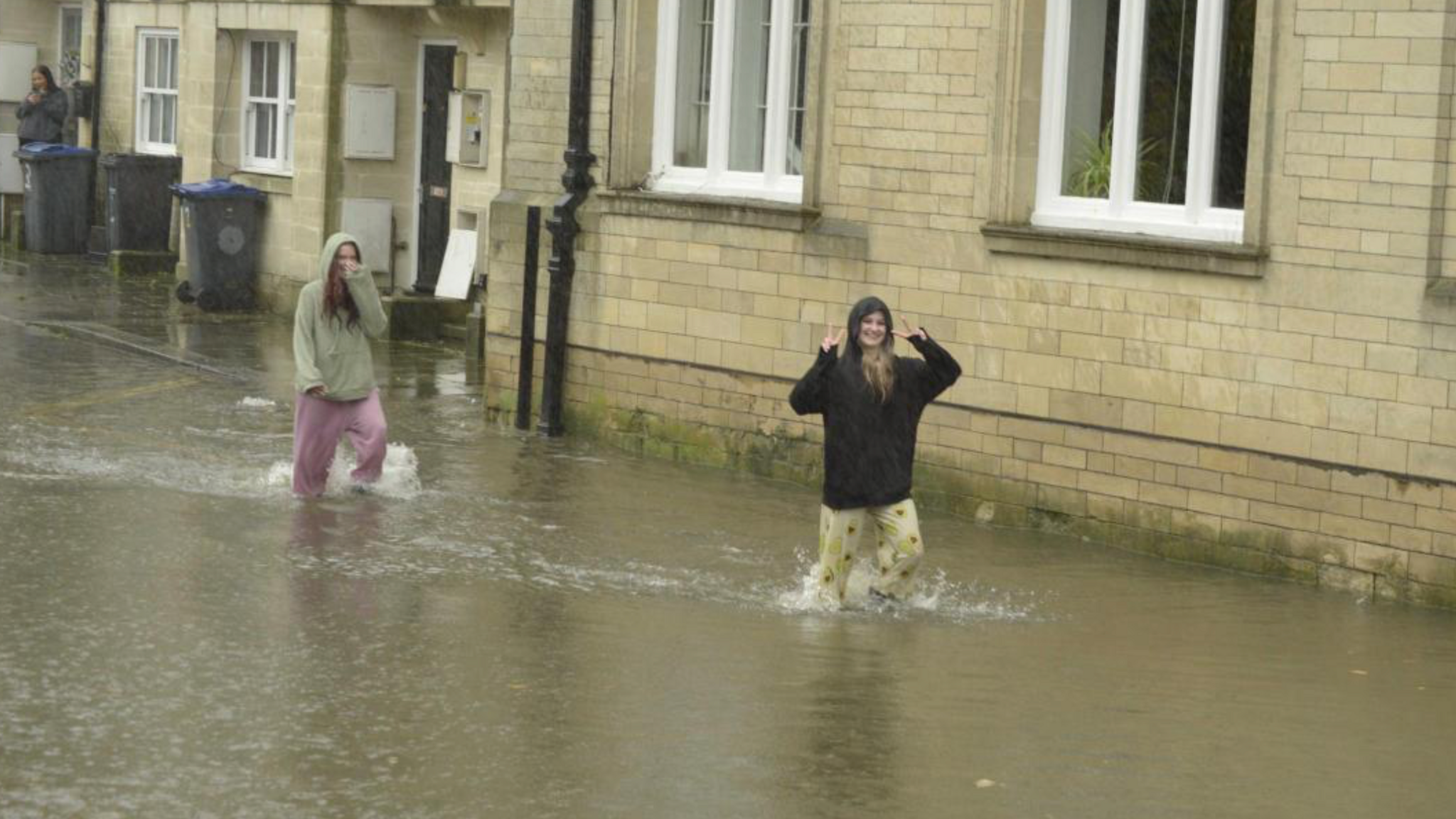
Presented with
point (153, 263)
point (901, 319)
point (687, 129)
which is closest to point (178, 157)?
point (153, 263)

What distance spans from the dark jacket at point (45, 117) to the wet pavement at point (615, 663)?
14288mm

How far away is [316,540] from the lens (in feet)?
39.4

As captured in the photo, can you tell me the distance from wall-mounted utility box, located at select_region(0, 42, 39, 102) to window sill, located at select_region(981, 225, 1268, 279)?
19.6 metres

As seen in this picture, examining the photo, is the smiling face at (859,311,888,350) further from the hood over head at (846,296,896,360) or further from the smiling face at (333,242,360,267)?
the smiling face at (333,242,360,267)

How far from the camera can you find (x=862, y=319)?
10750mm

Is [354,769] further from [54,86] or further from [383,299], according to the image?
[54,86]

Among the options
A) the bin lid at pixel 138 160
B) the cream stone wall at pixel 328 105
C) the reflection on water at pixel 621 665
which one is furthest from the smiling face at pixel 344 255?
the bin lid at pixel 138 160

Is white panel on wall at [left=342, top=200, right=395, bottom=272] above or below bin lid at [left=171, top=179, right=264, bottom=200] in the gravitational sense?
below

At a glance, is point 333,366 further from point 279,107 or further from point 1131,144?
point 279,107

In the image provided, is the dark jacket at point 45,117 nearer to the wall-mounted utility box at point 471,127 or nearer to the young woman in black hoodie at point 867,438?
the wall-mounted utility box at point 471,127

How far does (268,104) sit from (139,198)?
8.03 ft

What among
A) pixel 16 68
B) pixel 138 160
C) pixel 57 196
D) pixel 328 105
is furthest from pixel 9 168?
pixel 328 105

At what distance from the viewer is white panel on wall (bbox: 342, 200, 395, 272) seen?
22.6 m

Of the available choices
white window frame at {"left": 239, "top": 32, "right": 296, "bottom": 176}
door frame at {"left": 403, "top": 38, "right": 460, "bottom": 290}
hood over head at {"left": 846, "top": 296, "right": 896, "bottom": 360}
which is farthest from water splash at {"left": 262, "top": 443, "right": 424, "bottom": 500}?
white window frame at {"left": 239, "top": 32, "right": 296, "bottom": 176}
